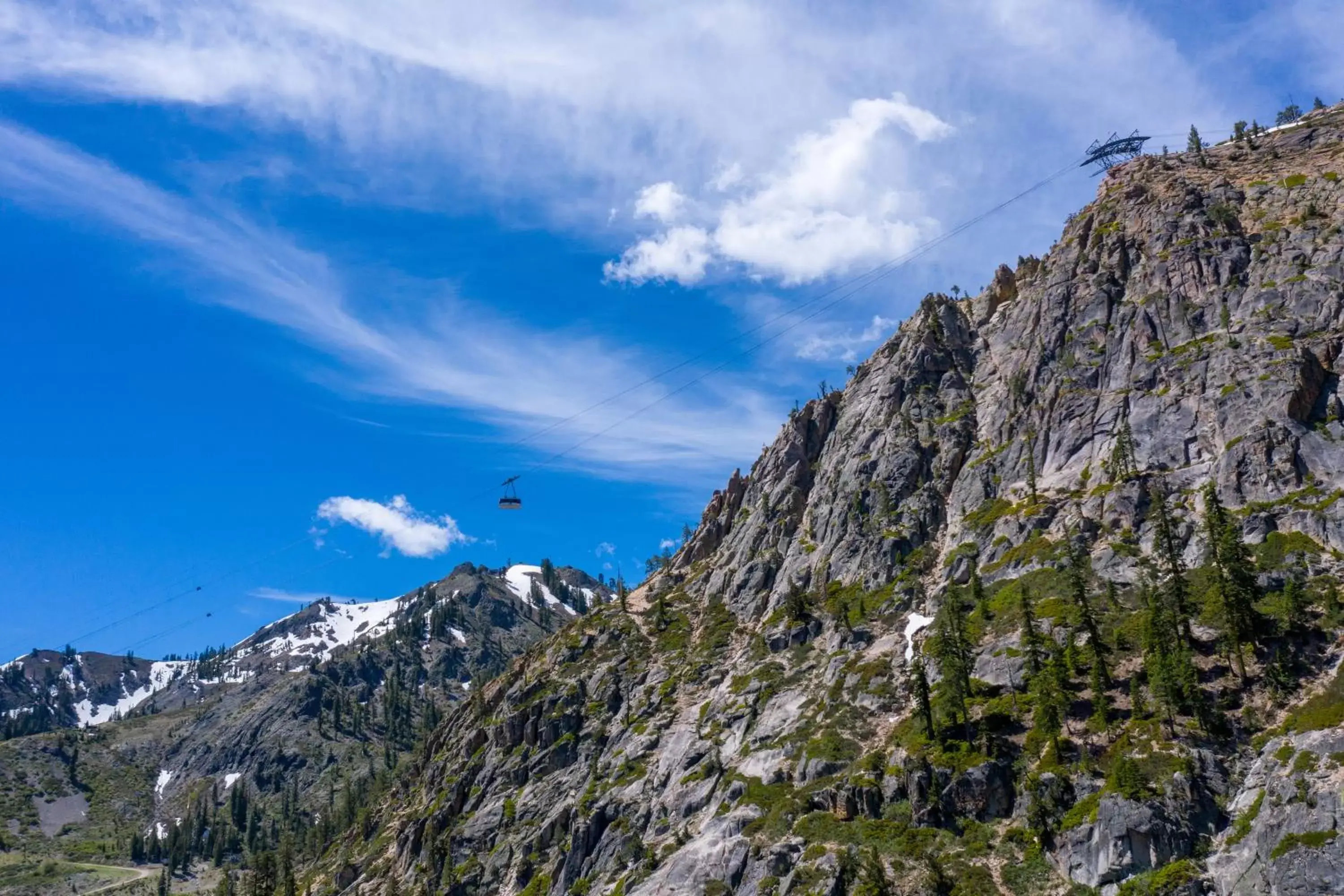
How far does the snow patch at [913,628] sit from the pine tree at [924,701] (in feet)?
46.0

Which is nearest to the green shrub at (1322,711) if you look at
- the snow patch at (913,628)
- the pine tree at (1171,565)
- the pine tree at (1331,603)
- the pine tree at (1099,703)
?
the pine tree at (1331,603)

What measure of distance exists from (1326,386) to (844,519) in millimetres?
80210

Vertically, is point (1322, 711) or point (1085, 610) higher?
point (1085, 610)

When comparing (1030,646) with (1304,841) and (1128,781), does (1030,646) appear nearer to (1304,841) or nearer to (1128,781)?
(1128,781)

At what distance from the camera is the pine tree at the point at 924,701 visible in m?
108

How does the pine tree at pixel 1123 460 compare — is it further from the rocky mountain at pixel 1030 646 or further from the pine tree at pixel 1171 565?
the pine tree at pixel 1171 565

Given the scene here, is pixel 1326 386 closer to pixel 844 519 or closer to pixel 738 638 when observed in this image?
pixel 844 519

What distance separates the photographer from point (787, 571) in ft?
585

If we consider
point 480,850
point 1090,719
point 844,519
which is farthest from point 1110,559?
point 480,850

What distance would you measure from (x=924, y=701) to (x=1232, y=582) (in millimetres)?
36674

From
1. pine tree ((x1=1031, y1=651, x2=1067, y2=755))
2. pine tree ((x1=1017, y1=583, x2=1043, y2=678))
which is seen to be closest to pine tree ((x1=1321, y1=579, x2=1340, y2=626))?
pine tree ((x1=1031, y1=651, x2=1067, y2=755))

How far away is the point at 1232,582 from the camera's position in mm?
98312

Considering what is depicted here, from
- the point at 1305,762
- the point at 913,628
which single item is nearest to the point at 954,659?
the point at 913,628

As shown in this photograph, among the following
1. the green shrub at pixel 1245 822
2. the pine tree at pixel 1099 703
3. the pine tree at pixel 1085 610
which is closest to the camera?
the green shrub at pixel 1245 822
